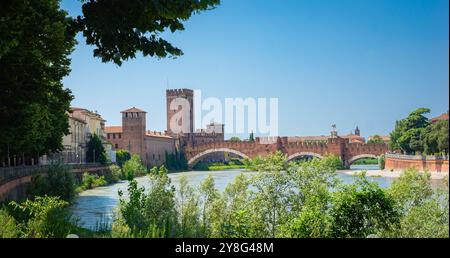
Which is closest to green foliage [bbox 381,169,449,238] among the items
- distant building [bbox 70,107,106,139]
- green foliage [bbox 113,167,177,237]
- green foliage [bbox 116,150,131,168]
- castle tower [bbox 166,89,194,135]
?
green foliage [bbox 113,167,177,237]

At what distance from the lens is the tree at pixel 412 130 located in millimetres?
42500

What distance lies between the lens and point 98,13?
6211mm

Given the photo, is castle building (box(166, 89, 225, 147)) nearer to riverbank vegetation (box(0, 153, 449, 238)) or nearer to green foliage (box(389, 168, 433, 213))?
riverbank vegetation (box(0, 153, 449, 238))

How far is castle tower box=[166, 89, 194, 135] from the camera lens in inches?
2349

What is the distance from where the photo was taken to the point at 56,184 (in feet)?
58.1

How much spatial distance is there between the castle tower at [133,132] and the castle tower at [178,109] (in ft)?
28.8

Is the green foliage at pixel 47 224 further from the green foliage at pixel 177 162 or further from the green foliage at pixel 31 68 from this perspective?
the green foliage at pixel 177 162

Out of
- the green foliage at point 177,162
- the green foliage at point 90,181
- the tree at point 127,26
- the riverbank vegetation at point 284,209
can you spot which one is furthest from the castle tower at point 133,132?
the tree at point 127,26

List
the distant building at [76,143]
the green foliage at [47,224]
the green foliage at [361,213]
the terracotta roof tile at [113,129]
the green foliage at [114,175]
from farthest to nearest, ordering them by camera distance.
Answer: the terracotta roof tile at [113,129]
the green foliage at [114,175]
the distant building at [76,143]
the green foliage at [361,213]
the green foliage at [47,224]
